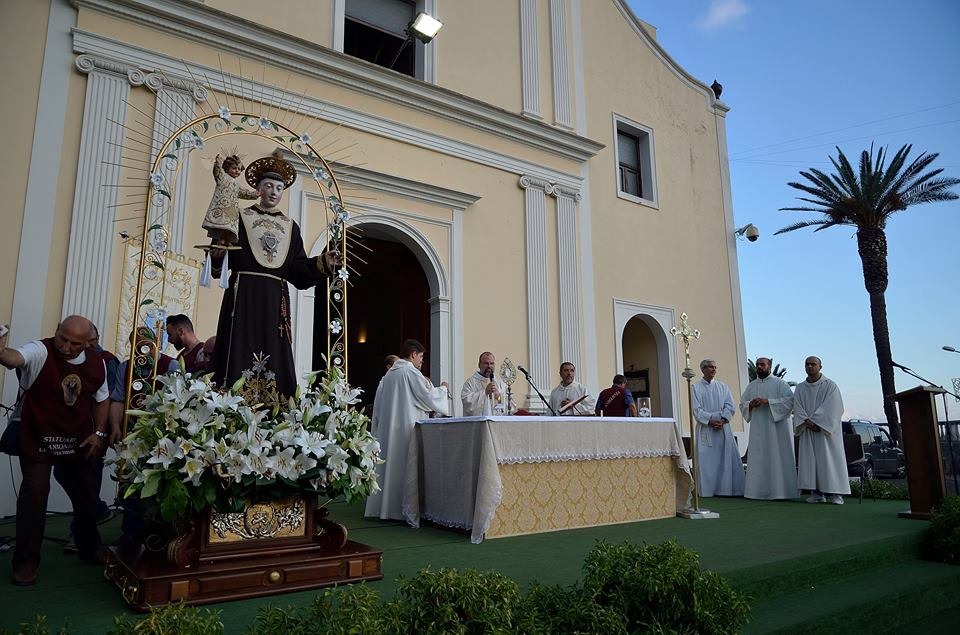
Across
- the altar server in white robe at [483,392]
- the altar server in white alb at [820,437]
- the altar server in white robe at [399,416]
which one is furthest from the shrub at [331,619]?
the altar server in white alb at [820,437]

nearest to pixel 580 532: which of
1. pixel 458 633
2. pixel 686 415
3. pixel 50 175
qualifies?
pixel 458 633

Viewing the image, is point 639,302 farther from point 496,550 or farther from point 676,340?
point 496,550

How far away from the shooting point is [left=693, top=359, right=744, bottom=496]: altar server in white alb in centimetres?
934

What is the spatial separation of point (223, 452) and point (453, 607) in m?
1.51

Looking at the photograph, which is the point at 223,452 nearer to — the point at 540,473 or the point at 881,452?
the point at 540,473

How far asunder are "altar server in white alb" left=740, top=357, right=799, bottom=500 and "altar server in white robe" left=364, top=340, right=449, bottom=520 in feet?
16.3

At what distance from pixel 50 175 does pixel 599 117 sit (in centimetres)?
913

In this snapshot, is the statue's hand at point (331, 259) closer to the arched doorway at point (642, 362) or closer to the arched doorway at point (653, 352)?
the arched doorway at point (653, 352)

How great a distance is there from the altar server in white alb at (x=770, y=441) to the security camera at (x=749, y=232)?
226 inches

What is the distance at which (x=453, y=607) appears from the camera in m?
2.49

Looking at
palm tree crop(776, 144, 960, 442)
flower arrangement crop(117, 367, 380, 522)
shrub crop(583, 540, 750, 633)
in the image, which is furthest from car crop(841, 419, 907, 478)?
flower arrangement crop(117, 367, 380, 522)

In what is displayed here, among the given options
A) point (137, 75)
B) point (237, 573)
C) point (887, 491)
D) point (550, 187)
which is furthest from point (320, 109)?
point (887, 491)

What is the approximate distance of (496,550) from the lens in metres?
4.78

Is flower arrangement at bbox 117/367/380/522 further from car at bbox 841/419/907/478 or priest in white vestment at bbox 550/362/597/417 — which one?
car at bbox 841/419/907/478
